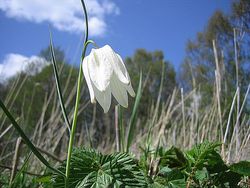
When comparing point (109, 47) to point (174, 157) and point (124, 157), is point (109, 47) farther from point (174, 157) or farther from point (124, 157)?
point (174, 157)

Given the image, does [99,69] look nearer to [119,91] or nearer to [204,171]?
[119,91]

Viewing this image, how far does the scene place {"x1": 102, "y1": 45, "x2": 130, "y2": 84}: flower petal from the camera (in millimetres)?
440

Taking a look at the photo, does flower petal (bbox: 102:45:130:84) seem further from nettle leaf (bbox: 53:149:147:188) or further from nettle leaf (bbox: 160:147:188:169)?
nettle leaf (bbox: 160:147:188:169)

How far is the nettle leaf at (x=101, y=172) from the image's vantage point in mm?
445

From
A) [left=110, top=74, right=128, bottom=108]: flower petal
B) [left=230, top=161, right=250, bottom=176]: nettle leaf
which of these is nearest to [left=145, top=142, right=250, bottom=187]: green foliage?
[left=230, top=161, right=250, bottom=176]: nettle leaf

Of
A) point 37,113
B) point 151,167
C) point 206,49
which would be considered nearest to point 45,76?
point 37,113

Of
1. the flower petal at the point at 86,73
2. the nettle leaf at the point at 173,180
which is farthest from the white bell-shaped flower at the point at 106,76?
the nettle leaf at the point at 173,180

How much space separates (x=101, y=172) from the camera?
458 mm

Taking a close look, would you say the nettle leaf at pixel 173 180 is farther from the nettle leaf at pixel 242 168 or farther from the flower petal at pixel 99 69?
the flower petal at pixel 99 69

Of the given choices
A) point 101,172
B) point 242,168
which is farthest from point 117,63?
point 242,168

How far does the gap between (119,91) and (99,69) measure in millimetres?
39

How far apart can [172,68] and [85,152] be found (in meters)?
9.81

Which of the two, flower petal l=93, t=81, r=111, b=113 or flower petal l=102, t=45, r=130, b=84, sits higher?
flower petal l=102, t=45, r=130, b=84

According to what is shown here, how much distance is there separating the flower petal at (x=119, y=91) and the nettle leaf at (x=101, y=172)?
0.07 metres
